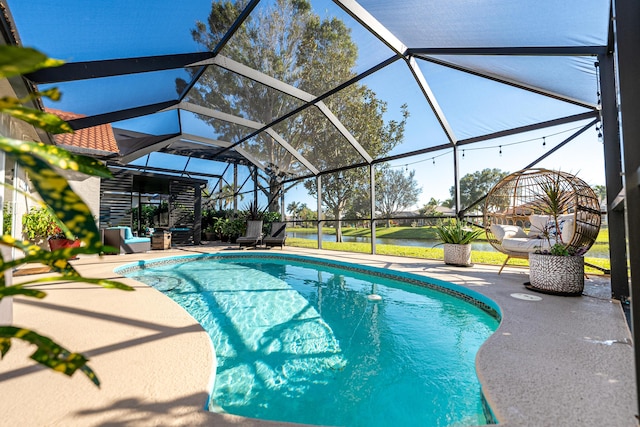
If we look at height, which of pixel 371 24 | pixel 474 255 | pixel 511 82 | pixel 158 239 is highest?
pixel 371 24

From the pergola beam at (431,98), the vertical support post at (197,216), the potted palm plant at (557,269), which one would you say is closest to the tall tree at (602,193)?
the potted palm plant at (557,269)

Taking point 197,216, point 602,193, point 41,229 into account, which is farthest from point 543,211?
point 602,193

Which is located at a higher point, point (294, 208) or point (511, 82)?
point (511, 82)

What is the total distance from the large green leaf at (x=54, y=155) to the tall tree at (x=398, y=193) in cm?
2286

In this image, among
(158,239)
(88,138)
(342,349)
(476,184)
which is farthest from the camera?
(476,184)

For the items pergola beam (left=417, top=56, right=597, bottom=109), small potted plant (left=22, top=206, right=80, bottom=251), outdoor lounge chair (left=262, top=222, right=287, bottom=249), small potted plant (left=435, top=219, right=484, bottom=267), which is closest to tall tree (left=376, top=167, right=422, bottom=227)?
outdoor lounge chair (left=262, top=222, right=287, bottom=249)

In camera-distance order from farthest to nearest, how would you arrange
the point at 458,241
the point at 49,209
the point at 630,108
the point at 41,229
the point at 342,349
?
the point at 41,229
the point at 458,241
the point at 342,349
the point at 630,108
the point at 49,209

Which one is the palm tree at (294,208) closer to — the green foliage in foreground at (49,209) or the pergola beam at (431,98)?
the pergola beam at (431,98)

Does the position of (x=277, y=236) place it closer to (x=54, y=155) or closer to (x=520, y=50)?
(x=520, y=50)

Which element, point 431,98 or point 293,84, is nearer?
point 431,98

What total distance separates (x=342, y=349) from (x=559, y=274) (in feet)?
8.50

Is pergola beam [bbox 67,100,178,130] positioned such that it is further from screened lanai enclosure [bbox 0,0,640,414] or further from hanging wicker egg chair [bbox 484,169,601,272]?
hanging wicker egg chair [bbox 484,169,601,272]

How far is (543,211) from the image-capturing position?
4.10 metres

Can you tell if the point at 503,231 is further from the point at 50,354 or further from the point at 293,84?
the point at 50,354
